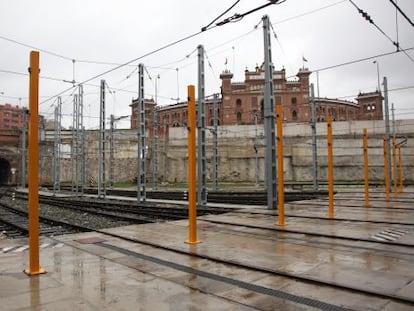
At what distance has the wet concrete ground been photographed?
495 cm

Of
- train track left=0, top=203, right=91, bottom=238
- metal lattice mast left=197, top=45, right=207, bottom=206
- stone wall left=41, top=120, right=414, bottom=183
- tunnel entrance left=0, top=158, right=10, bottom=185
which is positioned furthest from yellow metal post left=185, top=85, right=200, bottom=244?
tunnel entrance left=0, top=158, right=10, bottom=185

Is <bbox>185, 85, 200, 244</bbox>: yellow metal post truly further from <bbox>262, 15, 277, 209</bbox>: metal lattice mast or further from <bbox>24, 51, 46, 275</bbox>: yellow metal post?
<bbox>262, 15, 277, 209</bbox>: metal lattice mast

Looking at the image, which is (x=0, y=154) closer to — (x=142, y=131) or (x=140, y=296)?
(x=142, y=131)

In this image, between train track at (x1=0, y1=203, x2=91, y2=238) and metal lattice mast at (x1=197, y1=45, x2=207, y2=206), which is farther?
metal lattice mast at (x1=197, y1=45, x2=207, y2=206)

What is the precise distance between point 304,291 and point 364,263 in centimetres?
208

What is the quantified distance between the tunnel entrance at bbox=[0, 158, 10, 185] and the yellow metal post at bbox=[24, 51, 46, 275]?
57.7 metres

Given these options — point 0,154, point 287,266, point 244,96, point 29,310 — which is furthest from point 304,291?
point 244,96

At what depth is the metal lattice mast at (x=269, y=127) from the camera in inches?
643

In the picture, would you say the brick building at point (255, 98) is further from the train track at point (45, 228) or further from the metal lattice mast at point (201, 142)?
the train track at point (45, 228)

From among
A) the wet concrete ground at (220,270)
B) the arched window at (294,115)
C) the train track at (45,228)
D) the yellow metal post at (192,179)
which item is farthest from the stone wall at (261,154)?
the yellow metal post at (192,179)

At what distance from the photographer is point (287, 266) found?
21.8ft

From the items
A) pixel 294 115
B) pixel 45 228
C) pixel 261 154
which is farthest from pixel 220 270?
pixel 294 115

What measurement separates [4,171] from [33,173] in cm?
6126

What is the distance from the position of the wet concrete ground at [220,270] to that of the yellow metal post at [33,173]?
35 cm
